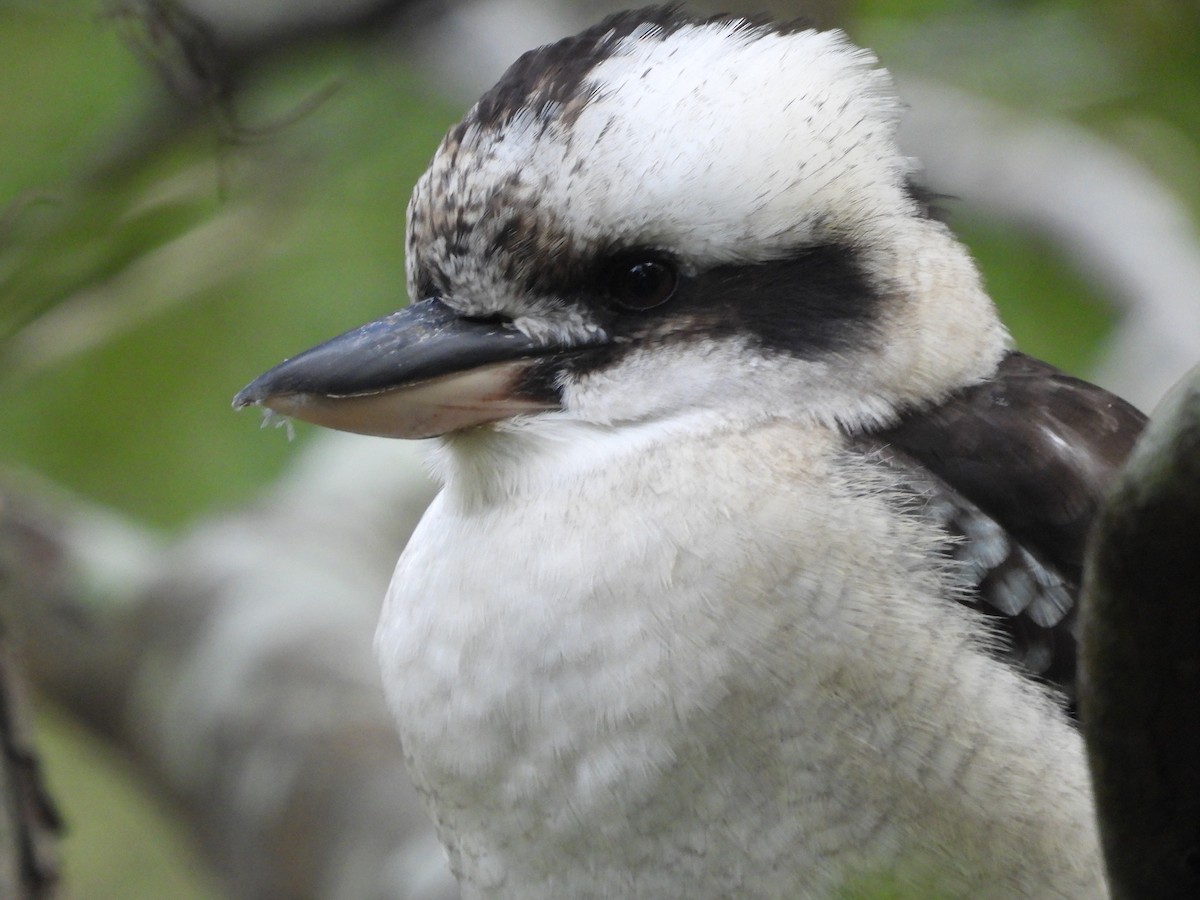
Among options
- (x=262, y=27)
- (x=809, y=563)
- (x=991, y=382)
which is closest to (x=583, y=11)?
(x=262, y=27)

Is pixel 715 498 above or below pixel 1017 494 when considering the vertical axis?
above

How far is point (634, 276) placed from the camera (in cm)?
175

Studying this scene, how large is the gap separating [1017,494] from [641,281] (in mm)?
452

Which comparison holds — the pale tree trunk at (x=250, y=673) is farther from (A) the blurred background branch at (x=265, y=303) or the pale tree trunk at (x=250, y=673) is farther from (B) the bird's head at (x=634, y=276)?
(B) the bird's head at (x=634, y=276)

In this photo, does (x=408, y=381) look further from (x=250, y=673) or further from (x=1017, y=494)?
(x=250, y=673)

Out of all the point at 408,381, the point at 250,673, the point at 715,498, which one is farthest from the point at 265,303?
the point at 715,498

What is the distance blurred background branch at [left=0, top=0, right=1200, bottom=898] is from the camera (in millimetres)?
1856

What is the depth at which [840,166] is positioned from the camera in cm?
183

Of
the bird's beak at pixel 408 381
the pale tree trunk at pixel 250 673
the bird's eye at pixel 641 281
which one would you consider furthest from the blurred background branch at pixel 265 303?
the bird's eye at pixel 641 281

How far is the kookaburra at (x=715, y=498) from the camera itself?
158cm

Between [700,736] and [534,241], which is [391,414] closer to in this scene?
[534,241]

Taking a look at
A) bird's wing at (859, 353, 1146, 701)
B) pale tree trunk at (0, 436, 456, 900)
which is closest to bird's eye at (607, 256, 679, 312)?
bird's wing at (859, 353, 1146, 701)

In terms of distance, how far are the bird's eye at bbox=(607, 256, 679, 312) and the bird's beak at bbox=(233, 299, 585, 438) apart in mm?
86

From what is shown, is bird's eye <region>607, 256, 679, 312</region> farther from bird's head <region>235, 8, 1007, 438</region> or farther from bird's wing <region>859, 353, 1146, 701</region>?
bird's wing <region>859, 353, 1146, 701</region>
